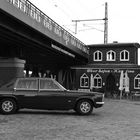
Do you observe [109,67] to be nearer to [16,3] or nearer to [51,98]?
[16,3]

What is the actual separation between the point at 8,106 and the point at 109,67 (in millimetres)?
35293

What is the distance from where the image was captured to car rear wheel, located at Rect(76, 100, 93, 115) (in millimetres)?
14805

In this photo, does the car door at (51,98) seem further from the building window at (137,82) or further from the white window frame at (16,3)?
the building window at (137,82)

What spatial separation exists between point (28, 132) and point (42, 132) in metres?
0.39

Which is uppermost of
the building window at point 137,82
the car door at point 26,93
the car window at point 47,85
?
the building window at point 137,82

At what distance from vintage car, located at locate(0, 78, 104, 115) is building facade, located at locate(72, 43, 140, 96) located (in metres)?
32.0

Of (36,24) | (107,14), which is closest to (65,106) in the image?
(36,24)

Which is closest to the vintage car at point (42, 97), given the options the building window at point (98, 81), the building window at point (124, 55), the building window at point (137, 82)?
the building window at point (137, 82)

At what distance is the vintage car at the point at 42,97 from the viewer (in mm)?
14453

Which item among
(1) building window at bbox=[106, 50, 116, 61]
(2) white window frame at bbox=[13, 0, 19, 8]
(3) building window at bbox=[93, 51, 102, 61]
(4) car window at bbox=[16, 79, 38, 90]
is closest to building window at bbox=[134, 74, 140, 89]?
(1) building window at bbox=[106, 50, 116, 61]

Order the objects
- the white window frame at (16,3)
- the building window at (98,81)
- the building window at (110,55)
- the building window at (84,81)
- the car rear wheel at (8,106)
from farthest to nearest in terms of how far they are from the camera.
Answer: the building window at (84,81) → the building window at (110,55) → the building window at (98,81) → the white window frame at (16,3) → the car rear wheel at (8,106)

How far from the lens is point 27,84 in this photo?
48.9 ft

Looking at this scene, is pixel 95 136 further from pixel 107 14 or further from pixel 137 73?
pixel 107 14

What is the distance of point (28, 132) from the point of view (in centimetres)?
937
